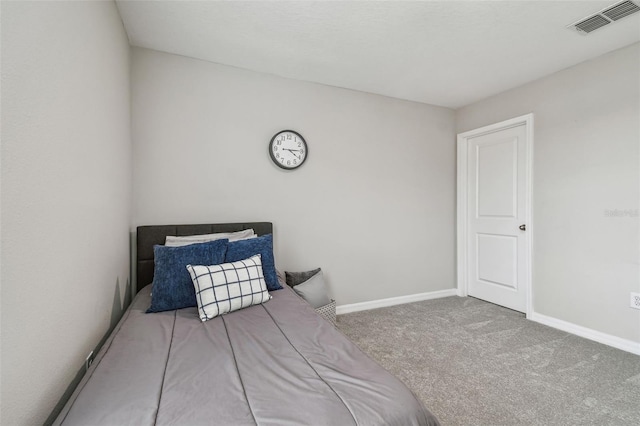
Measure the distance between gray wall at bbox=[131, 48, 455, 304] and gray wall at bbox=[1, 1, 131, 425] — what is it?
2.37 feet

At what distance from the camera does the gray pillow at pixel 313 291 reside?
258cm

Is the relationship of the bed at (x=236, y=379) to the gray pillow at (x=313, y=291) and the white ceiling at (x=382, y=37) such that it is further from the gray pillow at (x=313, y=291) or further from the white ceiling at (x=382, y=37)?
the white ceiling at (x=382, y=37)

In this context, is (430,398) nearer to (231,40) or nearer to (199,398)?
(199,398)

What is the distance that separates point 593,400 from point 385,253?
6.57 ft

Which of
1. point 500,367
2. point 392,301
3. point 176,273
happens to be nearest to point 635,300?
point 500,367

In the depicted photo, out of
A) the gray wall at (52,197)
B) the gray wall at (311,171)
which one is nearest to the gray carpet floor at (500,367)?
the gray wall at (311,171)

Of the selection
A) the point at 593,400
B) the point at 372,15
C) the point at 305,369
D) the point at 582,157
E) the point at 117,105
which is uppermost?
the point at 372,15

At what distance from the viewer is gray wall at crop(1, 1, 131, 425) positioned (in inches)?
32.7

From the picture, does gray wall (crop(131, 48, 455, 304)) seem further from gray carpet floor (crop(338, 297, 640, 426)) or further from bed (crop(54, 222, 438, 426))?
bed (crop(54, 222, 438, 426))

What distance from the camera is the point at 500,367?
2.12 meters

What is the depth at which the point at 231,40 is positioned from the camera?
2.30 m

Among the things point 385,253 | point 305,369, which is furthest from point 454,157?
point 305,369

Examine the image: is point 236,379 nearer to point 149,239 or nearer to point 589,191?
point 149,239

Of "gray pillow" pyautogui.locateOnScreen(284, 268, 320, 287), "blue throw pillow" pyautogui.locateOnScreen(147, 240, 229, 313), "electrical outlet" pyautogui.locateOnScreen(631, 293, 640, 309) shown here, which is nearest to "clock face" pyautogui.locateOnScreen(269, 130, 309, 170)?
"gray pillow" pyautogui.locateOnScreen(284, 268, 320, 287)
